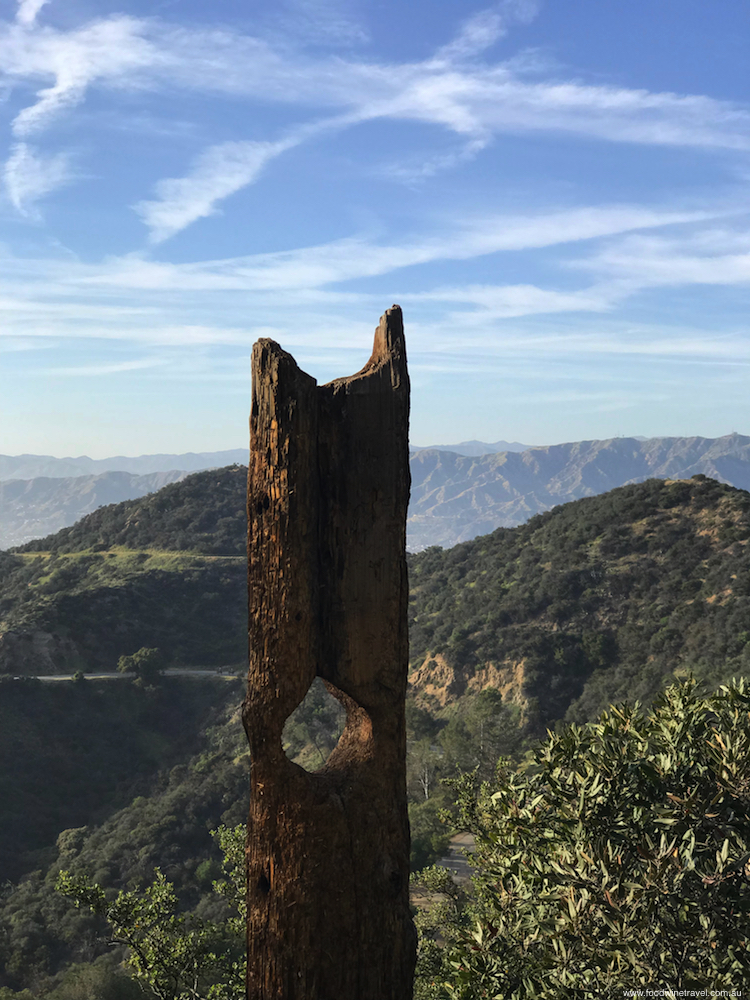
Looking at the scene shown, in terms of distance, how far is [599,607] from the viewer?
45438 mm

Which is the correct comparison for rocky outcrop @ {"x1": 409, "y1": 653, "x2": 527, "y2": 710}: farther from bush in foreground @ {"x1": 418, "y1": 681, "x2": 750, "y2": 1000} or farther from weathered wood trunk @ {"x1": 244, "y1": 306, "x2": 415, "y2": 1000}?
weathered wood trunk @ {"x1": 244, "y1": 306, "x2": 415, "y2": 1000}

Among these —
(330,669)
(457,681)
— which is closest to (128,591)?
(457,681)

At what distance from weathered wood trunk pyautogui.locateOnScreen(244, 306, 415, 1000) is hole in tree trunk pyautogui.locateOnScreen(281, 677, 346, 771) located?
1371 inches

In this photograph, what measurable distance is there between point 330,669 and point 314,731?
39657 mm

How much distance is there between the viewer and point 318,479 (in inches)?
230

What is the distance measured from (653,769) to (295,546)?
14.0 ft

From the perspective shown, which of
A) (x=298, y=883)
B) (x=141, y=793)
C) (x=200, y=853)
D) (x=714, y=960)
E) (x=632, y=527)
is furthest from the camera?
(x=632, y=527)

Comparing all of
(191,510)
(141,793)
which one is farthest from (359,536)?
(191,510)

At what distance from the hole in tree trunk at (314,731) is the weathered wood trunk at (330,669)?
34.8 meters

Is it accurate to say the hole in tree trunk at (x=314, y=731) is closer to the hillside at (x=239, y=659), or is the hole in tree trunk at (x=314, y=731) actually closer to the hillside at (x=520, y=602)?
the hillside at (x=239, y=659)

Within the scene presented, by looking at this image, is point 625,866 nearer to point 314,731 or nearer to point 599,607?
point 314,731

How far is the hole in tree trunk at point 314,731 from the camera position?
4084cm

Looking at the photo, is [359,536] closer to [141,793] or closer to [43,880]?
[43,880]

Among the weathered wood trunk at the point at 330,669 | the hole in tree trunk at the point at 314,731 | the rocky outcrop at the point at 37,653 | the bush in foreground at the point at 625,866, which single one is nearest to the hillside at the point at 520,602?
the rocky outcrop at the point at 37,653
